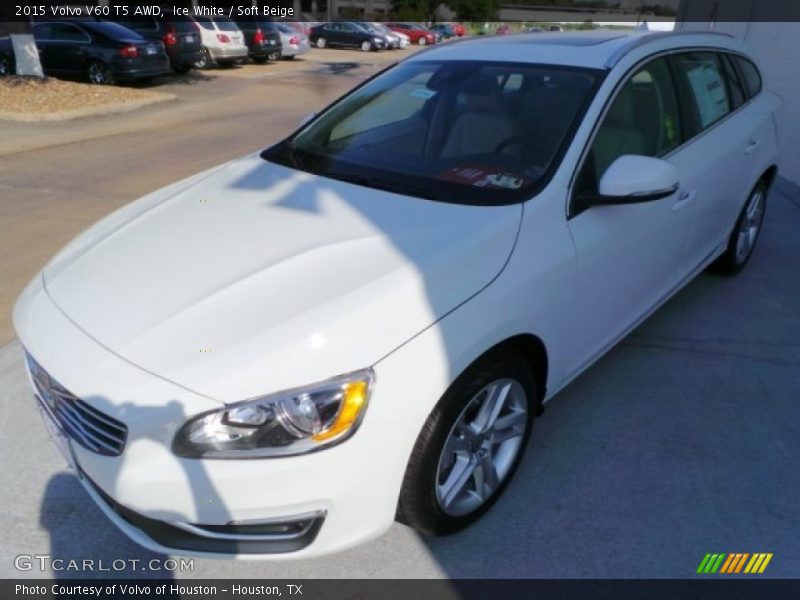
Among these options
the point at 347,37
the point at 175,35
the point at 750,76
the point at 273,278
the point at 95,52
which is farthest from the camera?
the point at 347,37

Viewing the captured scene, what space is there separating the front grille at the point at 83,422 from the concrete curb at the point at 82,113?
1023 cm

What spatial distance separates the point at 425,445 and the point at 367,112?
6.44 ft

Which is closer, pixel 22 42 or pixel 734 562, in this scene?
pixel 734 562

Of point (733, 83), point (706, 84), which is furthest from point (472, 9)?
point (706, 84)

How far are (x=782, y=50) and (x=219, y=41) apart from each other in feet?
57.2

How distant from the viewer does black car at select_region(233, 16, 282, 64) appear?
23.1 meters

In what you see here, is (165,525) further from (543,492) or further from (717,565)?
(717,565)

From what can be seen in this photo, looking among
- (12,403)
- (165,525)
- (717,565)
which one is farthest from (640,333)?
(12,403)

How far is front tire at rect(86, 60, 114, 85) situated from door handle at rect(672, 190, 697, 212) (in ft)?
48.5

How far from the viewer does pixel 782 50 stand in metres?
7.90

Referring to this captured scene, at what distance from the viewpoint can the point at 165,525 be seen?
1.86 meters

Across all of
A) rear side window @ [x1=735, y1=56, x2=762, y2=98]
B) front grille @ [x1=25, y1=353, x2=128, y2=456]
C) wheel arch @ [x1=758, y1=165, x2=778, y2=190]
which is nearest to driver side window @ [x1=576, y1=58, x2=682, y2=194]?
rear side window @ [x1=735, y1=56, x2=762, y2=98]

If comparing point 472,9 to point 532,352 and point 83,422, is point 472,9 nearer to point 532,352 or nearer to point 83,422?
point 532,352

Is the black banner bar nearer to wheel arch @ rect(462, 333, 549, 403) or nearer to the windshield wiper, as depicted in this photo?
wheel arch @ rect(462, 333, 549, 403)
